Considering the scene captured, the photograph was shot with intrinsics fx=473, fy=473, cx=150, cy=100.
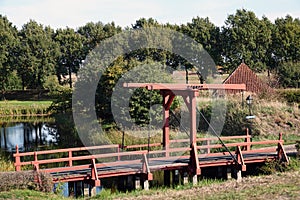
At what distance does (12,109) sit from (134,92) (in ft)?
77.2

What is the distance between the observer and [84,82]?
30781 mm

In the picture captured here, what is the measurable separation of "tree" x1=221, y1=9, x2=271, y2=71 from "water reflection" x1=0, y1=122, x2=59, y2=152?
2298cm

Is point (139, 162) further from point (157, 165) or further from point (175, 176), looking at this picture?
point (175, 176)

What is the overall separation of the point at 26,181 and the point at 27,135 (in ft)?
67.7

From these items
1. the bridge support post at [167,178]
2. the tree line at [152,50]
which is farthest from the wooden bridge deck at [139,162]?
the tree line at [152,50]

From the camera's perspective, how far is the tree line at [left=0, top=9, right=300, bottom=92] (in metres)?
50.2

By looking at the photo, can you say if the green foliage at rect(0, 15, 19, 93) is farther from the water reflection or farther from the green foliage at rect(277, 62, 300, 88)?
the green foliage at rect(277, 62, 300, 88)

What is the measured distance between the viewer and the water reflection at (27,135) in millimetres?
29156

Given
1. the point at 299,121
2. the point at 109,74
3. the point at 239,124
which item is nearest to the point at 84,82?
the point at 109,74

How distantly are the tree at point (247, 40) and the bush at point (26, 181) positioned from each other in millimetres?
39124

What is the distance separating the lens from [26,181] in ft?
45.5

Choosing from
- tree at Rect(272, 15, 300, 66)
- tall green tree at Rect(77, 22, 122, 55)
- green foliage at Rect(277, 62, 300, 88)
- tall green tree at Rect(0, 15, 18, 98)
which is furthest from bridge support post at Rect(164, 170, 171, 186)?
tall green tree at Rect(0, 15, 18, 98)

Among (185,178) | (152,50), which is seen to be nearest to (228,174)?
(185,178)

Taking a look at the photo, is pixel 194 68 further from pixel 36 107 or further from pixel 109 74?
pixel 109 74
